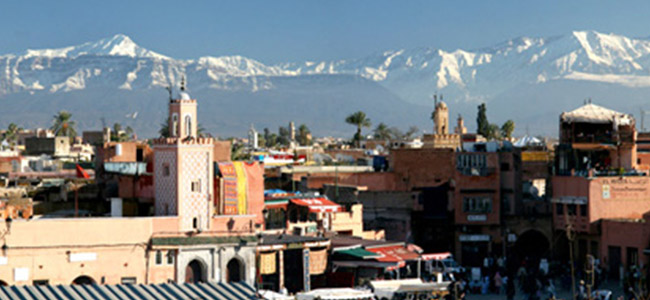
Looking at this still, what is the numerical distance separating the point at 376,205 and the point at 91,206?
1307 cm

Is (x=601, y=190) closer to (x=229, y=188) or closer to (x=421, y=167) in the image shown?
(x=421, y=167)

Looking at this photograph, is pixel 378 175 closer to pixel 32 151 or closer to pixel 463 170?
pixel 463 170

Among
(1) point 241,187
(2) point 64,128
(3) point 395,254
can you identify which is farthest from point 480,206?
(2) point 64,128

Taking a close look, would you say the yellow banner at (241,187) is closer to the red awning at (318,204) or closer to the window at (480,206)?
the red awning at (318,204)

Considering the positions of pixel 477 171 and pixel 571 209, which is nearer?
pixel 571 209

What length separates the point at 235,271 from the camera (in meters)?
36.5

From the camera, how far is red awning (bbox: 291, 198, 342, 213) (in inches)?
1714

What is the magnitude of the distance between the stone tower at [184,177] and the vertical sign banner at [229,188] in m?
1.93

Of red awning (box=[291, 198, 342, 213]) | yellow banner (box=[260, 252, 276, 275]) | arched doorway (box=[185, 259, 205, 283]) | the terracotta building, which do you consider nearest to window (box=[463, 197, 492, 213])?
the terracotta building

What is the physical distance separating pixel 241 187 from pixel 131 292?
1535cm

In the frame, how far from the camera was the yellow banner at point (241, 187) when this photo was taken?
40.3 metres

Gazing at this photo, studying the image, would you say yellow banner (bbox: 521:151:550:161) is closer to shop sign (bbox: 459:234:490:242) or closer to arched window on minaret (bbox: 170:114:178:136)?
shop sign (bbox: 459:234:490:242)

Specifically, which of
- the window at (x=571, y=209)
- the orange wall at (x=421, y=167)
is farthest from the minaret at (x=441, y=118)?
the window at (x=571, y=209)

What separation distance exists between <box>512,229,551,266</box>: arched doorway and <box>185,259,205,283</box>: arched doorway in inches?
725
